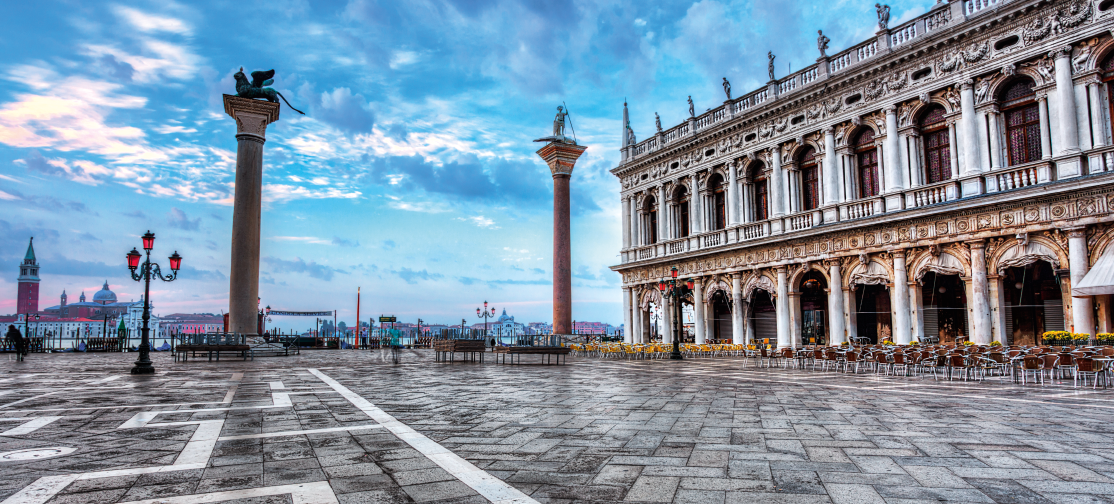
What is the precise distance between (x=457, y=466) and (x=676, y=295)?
19833 millimetres

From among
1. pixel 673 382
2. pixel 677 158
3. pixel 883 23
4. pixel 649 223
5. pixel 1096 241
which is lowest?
pixel 673 382

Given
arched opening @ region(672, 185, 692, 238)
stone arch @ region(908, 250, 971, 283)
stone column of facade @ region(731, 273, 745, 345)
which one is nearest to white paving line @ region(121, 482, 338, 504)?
stone arch @ region(908, 250, 971, 283)

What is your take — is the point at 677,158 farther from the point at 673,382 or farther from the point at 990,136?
the point at 673,382

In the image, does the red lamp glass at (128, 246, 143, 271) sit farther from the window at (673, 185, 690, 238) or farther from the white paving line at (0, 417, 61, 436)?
the window at (673, 185, 690, 238)

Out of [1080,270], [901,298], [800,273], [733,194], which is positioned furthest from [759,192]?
[1080,270]

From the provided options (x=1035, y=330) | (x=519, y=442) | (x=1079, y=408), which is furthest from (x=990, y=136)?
(x=519, y=442)

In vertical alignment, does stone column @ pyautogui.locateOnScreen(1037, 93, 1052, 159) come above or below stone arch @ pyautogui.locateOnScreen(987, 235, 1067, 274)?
above

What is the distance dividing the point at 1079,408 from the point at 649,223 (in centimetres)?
2880

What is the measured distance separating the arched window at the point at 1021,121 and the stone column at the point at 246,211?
2677cm

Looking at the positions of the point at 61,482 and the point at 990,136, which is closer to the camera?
the point at 61,482

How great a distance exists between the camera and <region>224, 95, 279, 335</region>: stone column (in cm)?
2403

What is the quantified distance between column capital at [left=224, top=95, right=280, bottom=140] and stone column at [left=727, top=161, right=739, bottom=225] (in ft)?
67.5

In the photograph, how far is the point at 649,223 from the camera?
3688 centimetres

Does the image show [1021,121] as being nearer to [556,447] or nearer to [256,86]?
[556,447]
